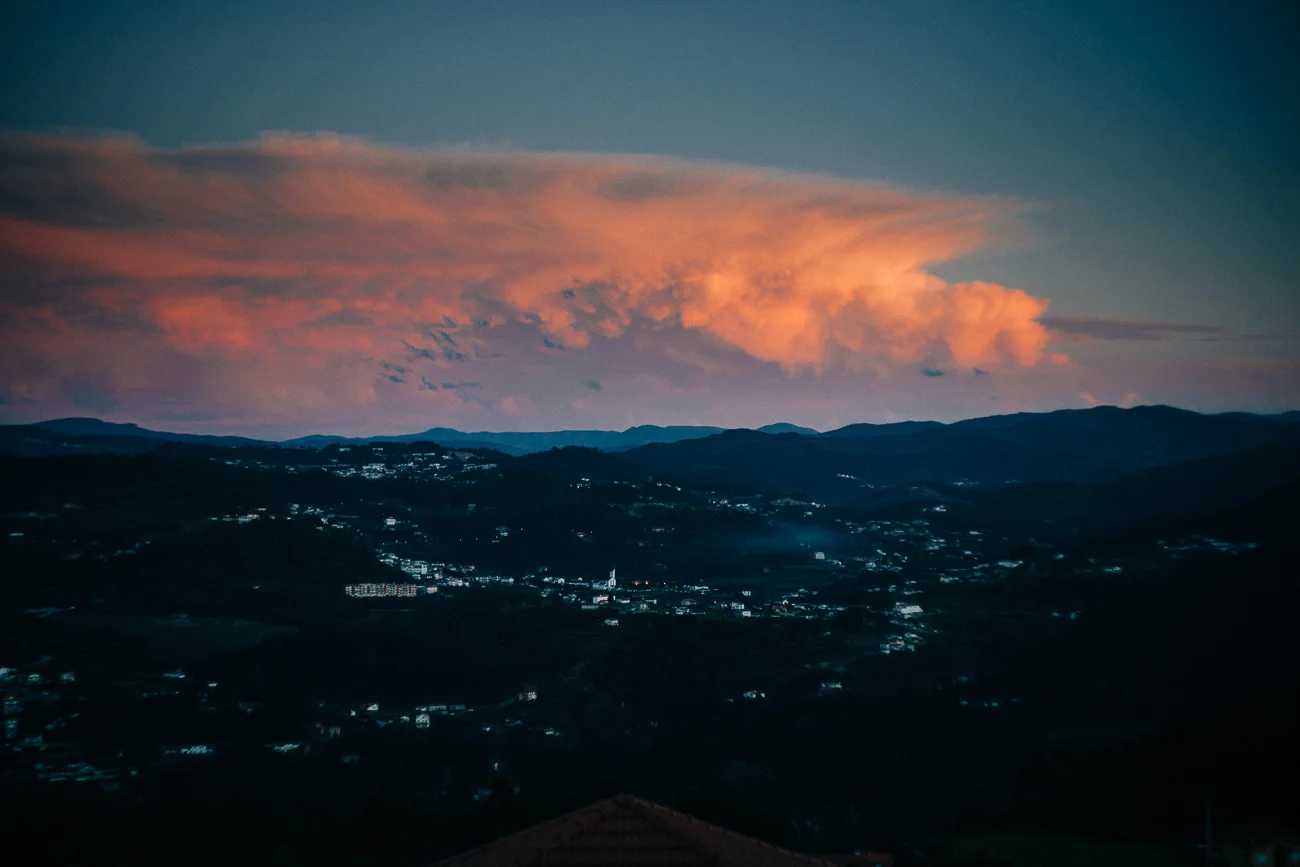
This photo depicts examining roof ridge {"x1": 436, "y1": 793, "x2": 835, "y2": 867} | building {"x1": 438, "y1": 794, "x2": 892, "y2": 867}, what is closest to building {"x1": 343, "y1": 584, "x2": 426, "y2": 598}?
roof ridge {"x1": 436, "y1": 793, "x2": 835, "y2": 867}

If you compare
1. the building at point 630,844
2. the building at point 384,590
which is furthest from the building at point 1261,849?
the building at point 384,590

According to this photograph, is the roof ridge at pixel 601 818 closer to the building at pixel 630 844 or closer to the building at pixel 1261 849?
the building at pixel 630 844

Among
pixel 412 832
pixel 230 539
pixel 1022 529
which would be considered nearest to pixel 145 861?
pixel 412 832

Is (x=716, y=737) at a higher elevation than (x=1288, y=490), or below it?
below

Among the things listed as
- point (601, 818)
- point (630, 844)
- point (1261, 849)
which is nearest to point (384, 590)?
point (1261, 849)

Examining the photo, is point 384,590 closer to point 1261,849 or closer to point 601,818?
point 1261,849

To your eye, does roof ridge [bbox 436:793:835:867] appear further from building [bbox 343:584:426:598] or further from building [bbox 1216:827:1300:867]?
building [bbox 343:584:426:598]

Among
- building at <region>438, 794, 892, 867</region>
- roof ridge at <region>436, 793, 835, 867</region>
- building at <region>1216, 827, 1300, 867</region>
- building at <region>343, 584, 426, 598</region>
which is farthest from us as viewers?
building at <region>343, 584, 426, 598</region>

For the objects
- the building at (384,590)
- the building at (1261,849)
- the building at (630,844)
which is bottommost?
the building at (384,590)

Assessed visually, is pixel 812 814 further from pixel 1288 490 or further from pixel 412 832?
pixel 1288 490
